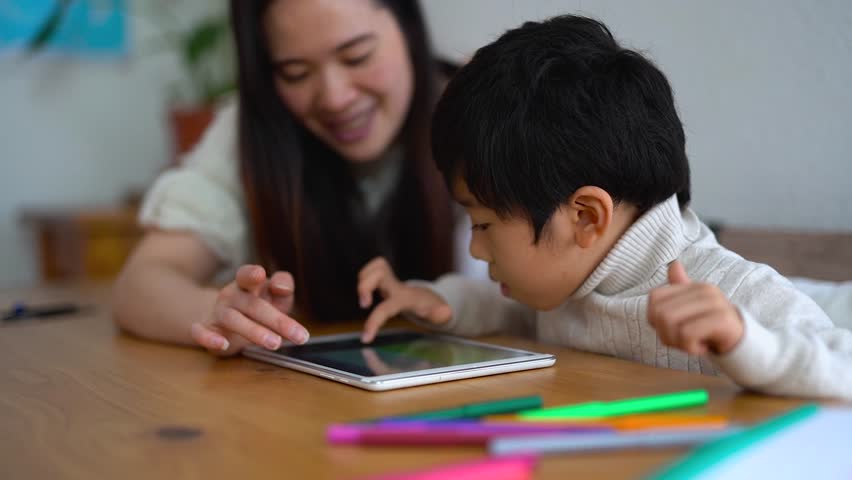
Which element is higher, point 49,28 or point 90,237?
point 49,28

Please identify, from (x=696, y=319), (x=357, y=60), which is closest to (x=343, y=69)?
(x=357, y=60)

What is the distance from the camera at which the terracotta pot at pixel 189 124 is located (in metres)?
2.29

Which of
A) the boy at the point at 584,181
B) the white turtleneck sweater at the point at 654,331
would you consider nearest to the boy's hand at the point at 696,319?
the white turtleneck sweater at the point at 654,331

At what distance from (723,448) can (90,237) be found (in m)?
1.98

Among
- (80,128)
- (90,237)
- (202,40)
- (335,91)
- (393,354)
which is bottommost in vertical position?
(90,237)

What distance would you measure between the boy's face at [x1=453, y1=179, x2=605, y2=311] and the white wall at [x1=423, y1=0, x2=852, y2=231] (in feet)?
0.48

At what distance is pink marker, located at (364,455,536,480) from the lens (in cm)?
36

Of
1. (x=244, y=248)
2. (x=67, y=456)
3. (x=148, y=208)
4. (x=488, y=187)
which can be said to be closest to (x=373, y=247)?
(x=244, y=248)

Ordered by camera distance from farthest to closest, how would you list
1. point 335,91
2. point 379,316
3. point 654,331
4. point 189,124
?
point 189,124 → point 335,91 → point 379,316 → point 654,331

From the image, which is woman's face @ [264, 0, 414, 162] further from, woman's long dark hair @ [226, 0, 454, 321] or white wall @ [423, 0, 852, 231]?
white wall @ [423, 0, 852, 231]

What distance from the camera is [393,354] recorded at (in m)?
0.74

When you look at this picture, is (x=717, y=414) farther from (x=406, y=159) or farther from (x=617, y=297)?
(x=406, y=159)

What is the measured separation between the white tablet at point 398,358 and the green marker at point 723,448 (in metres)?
0.24

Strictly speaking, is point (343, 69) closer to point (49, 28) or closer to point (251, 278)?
point (251, 278)
